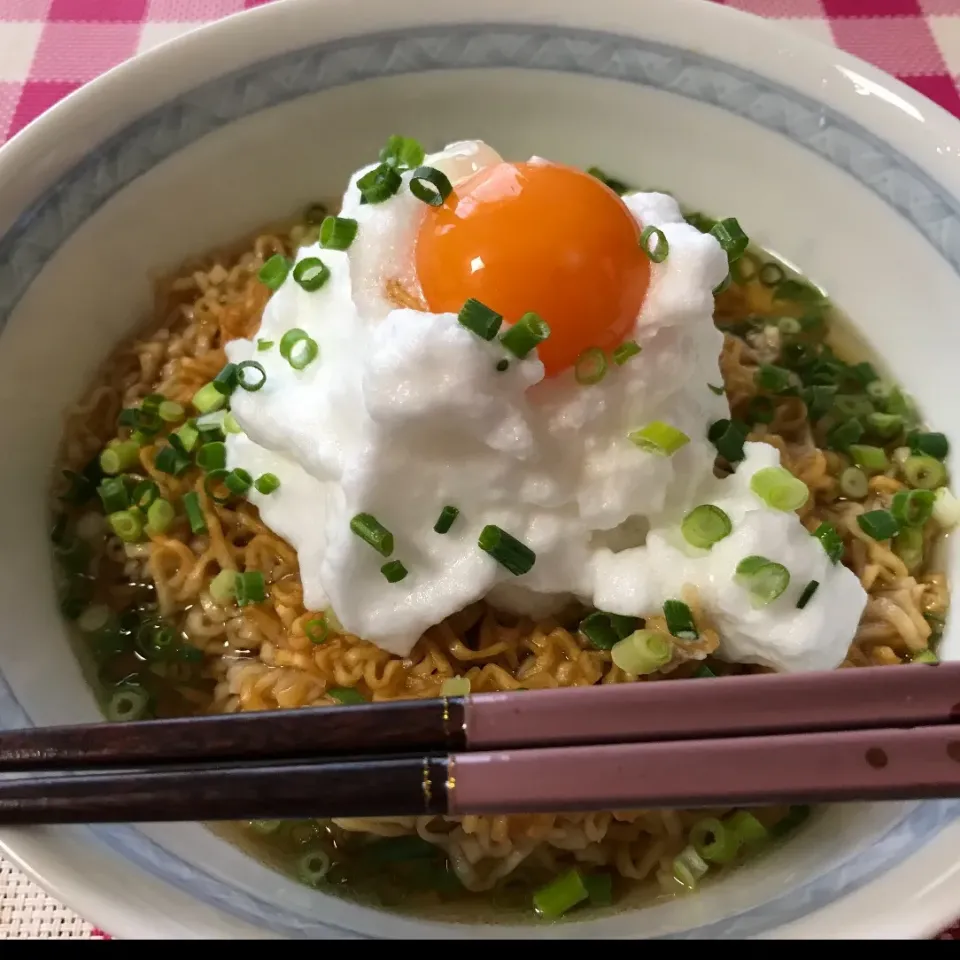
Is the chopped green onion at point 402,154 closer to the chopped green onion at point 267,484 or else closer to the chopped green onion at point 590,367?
the chopped green onion at point 590,367

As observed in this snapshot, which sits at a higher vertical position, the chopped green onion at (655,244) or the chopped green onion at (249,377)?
the chopped green onion at (655,244)

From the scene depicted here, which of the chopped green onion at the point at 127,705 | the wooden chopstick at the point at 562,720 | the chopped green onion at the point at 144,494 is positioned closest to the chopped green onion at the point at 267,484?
the chopped green onion at the point at 144,494

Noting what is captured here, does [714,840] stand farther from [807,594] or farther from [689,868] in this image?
[807,594]

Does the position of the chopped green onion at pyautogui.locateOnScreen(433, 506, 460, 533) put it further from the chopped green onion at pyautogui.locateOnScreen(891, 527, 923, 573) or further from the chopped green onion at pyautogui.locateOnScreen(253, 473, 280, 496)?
the chopped green onion at pyautogui.locateOnScreen(891, 527, 923, 573)

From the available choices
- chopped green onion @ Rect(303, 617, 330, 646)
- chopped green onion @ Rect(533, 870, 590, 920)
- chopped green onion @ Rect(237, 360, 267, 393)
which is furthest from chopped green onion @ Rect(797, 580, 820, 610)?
chopped green onion @ Rect(237, 360, 267, 393)

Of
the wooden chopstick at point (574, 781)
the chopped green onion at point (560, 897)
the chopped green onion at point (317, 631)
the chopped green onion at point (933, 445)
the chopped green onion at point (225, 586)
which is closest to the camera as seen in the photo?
the wooden chopstick at point (574, 781)

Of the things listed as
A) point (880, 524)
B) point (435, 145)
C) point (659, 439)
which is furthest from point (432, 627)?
point (435, 145)
